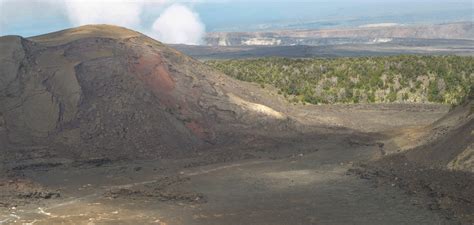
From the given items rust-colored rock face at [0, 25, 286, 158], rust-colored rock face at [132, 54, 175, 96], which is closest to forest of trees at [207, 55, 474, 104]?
rust-colored rock face at [0, 25, 286, 158]

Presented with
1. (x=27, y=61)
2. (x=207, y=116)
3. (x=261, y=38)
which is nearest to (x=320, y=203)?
(x=207, y=116)

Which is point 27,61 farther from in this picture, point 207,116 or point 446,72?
point 446,72

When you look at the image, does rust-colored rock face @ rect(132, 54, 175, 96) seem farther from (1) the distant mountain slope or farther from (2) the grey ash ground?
(1) the distant mountain slope

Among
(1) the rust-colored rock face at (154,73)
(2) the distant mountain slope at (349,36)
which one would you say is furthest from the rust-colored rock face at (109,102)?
(2) the distant mountain slope at (349,36)

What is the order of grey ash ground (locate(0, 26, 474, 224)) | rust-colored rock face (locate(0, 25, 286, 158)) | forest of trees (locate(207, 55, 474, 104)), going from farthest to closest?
forest of trees (locate(207, 55, 474, 104)), rust-colored rock face (locate(0, 25, 286, 158)), grey ash ground (locate(0, 26, 474, 224))

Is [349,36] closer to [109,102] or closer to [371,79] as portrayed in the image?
[371,79]
